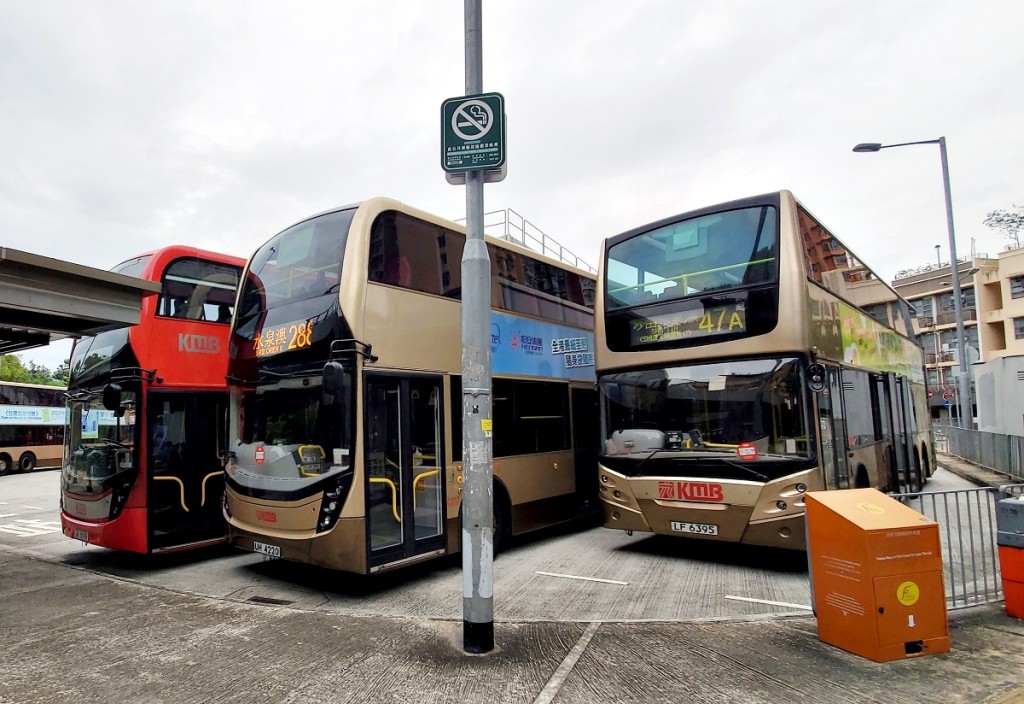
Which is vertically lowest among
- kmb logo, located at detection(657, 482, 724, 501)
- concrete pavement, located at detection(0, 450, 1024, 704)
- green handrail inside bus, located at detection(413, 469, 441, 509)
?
concrete pavement, located at detection(0, 450, 1024, 704)

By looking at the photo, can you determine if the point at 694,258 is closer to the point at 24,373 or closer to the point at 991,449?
the point at 991,449

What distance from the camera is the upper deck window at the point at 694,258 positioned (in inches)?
286

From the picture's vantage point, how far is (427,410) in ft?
23.8

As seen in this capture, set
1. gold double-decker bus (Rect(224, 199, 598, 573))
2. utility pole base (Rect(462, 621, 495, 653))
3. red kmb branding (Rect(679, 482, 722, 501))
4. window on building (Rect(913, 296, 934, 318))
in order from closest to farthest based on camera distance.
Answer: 1. utility pole base (Rect(462, 621, 495, 653))
2. gold double-decker bus (Rect(224, 199, 598, 573))
3. red kmb branding (Rect(679, 482, 722, 501))
4. window on building (Rect(913, 296, 934, 318))

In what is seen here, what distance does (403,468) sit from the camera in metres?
6.84

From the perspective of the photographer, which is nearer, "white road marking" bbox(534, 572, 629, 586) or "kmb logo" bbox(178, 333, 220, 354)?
"white road marking" bbox(534, 572, 629, 586)

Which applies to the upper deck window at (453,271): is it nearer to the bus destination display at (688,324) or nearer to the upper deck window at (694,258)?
the upper deck window at (694,258)

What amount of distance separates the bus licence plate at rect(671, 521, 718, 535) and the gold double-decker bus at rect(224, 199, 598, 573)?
2208 millimetres

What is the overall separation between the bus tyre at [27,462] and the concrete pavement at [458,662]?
2428cm

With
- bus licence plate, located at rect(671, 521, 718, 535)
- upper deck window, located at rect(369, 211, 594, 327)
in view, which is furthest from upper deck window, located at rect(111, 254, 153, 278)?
bus licence plate, located at rect(671, 521, 718, 535)

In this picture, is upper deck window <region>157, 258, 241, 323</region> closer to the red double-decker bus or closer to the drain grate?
the red double-decker bus

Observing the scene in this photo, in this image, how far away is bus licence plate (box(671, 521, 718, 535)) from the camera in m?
7.12

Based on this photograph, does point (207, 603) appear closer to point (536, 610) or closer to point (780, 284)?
point (536, 610)

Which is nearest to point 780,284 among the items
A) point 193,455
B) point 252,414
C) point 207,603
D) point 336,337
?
point 336,337
